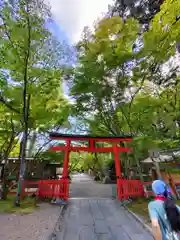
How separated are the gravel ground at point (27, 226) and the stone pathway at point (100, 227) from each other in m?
0.36

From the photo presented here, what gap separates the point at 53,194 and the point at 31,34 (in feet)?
22.1

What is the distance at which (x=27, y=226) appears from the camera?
4875mm

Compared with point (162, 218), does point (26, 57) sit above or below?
above

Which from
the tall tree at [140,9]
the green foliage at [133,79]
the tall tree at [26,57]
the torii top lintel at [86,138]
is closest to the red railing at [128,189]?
the green foliage at [133,79]

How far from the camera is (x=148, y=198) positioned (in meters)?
8.56

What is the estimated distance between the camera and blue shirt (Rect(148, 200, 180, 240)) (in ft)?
5.54

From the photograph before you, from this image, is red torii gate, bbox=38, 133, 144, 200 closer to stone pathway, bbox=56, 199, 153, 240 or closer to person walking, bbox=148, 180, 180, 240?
stone pathway, bbox=56, 199, 153, 240

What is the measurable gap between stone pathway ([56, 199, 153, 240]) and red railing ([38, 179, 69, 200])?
1660 mm

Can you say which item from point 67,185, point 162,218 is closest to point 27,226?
point 67,185

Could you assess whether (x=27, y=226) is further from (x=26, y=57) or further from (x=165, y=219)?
(x=26, y=57)

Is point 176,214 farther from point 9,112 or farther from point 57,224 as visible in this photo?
point 9,112

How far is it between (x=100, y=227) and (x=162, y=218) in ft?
12.2

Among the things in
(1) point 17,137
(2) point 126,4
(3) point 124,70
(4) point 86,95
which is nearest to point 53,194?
(1) point 17,137

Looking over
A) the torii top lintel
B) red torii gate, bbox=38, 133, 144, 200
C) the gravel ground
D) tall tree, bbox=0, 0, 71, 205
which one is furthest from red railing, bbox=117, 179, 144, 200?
tall tree, bbox=0, 0, 71, 205
